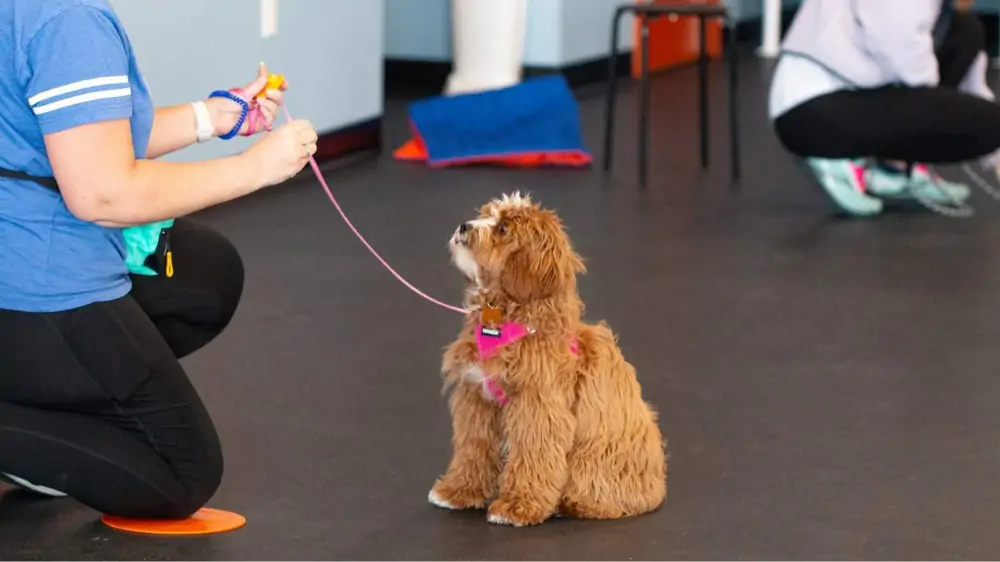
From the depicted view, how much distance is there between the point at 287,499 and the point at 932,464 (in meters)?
1.12

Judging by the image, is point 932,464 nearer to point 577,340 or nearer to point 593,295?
point 577,340

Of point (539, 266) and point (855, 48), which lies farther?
point (855, 48)

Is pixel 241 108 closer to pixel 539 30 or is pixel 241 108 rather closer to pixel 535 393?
pixel 535 393

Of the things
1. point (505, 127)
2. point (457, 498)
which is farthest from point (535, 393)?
point (505, 127)

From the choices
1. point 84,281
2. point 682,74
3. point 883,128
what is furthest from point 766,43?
point 84,281

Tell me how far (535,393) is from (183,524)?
0.57m

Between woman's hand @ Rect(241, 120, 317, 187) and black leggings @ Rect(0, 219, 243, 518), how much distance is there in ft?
0.96

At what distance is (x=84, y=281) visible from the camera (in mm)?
2129

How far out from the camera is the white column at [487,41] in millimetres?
6699

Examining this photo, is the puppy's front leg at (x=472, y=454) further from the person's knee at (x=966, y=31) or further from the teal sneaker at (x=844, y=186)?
the person's knee at (x=966, y=31)

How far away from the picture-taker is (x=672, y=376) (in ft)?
10.3

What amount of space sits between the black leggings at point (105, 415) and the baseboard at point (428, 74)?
17.4ft

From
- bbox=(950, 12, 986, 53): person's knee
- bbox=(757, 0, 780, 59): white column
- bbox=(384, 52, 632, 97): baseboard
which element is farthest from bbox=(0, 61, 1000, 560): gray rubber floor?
bbox=(757, 0, 780, 59): white column

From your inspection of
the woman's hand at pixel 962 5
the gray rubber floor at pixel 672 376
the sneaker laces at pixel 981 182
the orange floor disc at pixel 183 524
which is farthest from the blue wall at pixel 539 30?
the orange floor disc at pixel 183 524
